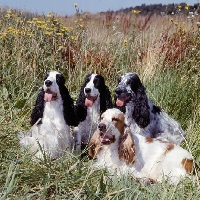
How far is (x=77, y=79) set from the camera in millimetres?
6645

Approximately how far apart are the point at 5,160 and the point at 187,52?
459cm

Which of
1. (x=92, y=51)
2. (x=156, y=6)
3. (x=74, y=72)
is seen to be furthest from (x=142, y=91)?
(x=156, y=6)

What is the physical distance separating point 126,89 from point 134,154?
931mm

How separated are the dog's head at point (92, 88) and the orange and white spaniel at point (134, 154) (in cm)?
72

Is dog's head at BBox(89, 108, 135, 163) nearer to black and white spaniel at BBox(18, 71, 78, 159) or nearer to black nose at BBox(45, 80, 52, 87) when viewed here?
black and white spaniel at BBox(18, 71, 78, 159)

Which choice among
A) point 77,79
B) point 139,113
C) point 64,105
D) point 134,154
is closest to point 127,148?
point 134,154

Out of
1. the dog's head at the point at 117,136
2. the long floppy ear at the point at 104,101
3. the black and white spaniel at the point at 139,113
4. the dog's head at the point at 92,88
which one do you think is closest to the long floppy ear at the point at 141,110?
the black and white spaniel at the point at 139,113

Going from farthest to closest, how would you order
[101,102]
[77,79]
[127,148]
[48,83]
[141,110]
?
[77,79], [101,102], [141,110], [48,83], [127,148]

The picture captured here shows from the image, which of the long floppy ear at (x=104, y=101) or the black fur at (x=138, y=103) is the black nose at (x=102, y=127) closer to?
the black fur at (x=138, y=103)

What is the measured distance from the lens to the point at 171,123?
17.2ft

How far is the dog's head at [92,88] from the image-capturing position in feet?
16.6

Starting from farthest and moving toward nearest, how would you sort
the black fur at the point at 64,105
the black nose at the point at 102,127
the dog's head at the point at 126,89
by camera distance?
the dog's head at the point at 126,89 → the black fur at the point at 64,105 → the black nose at the point at 102,127

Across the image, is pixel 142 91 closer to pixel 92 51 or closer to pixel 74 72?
pixel 74 72

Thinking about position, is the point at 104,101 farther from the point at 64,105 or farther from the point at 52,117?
the point at 52,117
